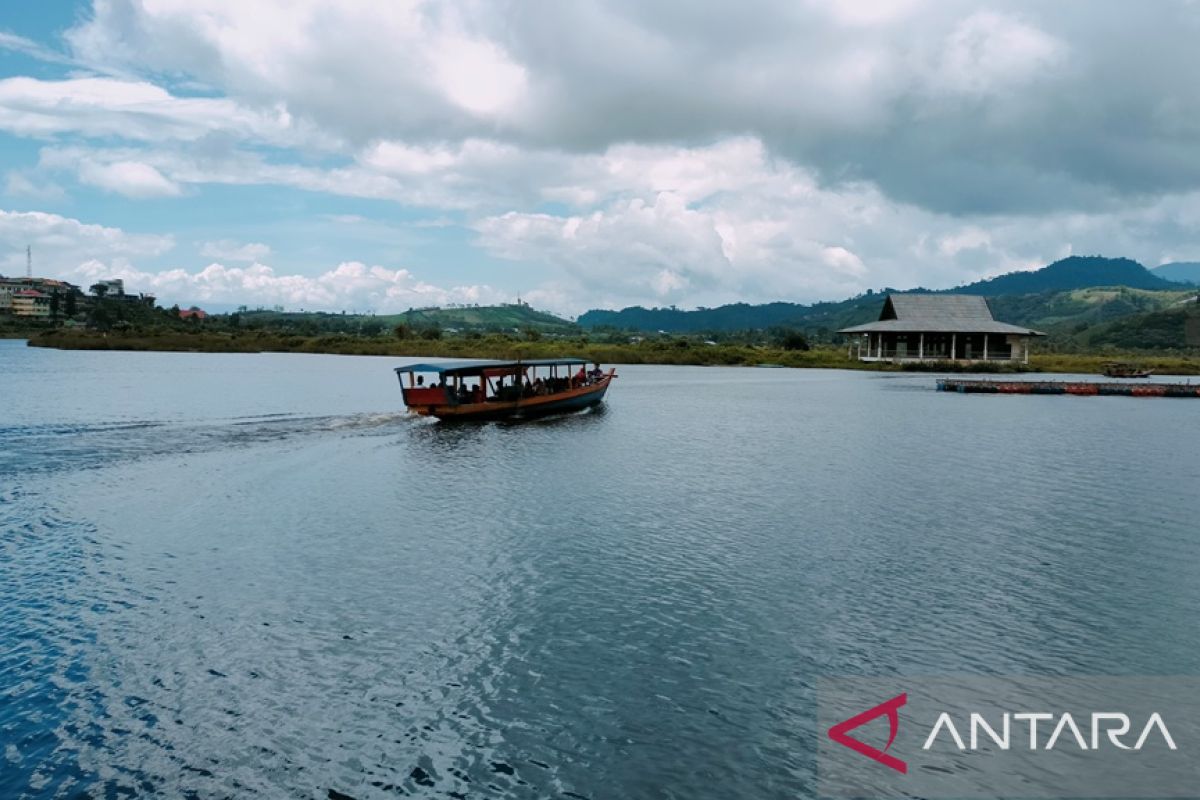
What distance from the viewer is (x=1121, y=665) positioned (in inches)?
481

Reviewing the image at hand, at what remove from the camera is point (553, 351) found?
108688 mm

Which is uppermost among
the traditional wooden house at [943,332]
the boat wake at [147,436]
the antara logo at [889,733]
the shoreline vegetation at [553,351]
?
the traditional wooden house at [943,332]

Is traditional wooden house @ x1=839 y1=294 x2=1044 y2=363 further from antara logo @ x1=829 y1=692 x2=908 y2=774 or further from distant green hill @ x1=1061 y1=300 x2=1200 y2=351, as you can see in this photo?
antara logo @ x1=829 y1=692 x2=908 y2=774

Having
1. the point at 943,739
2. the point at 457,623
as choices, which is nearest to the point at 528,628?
the point at 457,623

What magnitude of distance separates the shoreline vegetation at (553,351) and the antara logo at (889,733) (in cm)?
8594

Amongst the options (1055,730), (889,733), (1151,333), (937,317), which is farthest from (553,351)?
(1055,730)

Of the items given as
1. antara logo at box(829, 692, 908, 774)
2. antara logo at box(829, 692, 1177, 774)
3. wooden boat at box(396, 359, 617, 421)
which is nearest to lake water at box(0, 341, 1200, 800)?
antara logo at box(829, 692, 908, 774)

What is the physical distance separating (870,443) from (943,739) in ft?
90.1

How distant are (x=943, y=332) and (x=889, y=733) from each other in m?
86.3

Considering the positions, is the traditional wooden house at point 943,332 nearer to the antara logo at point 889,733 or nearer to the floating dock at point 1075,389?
the floating dock at point 1075,389

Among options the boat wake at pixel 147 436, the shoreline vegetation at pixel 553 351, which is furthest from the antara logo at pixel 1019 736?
the shoreline vegetation at pixel 553 351

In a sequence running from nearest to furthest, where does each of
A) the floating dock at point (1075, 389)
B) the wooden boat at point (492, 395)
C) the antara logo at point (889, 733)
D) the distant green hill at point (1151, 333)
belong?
1. the antara logo at point (889, 733)
2. the wooden boat at point (492, 395)
3. the floating dock at point (1075, 389)
4. the distant green hill at point (1151, 333)

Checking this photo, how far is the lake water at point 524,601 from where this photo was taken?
9836mm

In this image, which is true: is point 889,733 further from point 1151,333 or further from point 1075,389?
point 1151,333
